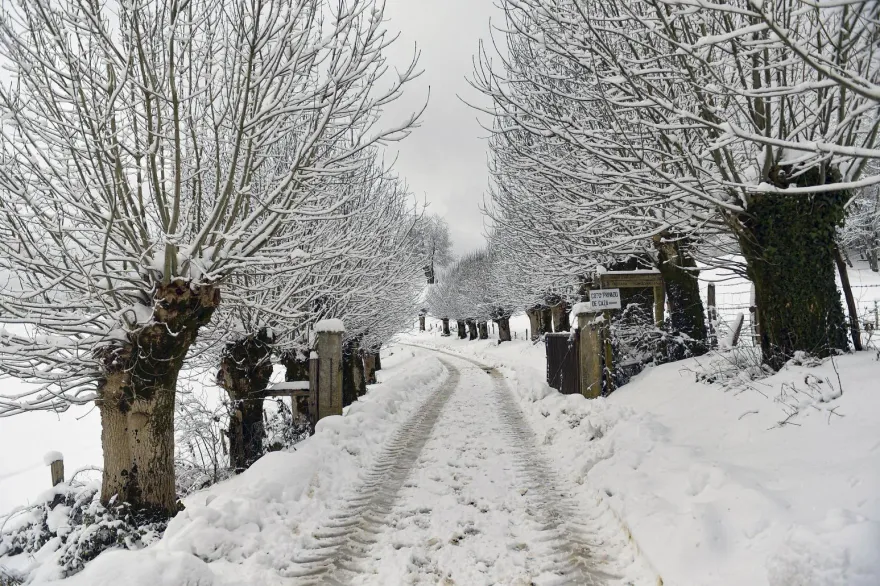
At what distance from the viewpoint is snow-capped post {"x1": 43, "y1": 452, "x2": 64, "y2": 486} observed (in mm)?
6652

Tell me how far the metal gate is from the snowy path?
3669 mm

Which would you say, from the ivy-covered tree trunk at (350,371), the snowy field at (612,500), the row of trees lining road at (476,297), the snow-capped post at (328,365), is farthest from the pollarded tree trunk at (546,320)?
the snow-capped post at (328,365)

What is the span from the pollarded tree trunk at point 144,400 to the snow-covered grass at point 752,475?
4551 mm

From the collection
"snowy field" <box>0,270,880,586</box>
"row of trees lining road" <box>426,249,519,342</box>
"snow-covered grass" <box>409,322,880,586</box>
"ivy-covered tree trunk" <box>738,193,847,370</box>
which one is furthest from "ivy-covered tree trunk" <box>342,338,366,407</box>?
"row of trees lining road" <box>426,249,519,342</box>

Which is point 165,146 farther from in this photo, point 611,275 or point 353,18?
point 611,275

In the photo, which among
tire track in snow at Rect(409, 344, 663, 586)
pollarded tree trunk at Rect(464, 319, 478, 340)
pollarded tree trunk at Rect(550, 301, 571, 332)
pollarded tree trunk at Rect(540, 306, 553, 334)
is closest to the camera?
tire track in snow at Rect(409, 344, 663, 586)

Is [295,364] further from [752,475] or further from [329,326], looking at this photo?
[752,475]

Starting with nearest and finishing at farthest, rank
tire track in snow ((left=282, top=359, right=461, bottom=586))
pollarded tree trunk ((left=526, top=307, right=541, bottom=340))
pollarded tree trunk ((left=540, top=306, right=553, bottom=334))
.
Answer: tire track in snow ((left=282, top=359, right=461, bottom=586))
pollarded tree trunk ((left=540, top=306, right=553, bottom=334))
pollarded tree trunk ((left=526, top=307, right=541, bottom=340))

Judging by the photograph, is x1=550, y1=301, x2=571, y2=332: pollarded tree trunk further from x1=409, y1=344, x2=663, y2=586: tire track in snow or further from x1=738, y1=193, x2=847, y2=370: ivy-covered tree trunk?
x1=409, y1=344, x2=663, y2=586: tire track in snow

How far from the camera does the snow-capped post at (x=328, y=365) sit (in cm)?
753

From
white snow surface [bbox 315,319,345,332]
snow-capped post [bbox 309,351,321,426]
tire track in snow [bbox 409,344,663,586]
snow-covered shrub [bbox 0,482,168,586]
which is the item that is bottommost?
snow-covered shrub [bbox 0,482,168,586]

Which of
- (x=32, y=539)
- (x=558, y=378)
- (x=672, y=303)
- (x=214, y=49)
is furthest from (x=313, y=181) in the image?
(x=558, y=378)

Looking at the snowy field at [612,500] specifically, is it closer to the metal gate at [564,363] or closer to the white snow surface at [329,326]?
the white snow surface at [329,326]

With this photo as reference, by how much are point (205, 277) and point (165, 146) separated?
2.13 m
